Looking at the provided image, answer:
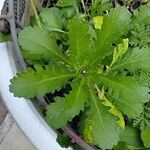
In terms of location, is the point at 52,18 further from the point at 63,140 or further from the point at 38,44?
the point at 63,140

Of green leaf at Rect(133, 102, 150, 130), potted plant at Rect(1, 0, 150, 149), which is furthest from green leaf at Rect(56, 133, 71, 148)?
green leaf at Rect(133, 102, 150, 130)

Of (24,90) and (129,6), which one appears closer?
(24,90)

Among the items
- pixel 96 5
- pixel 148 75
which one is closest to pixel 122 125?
pixel 148 75

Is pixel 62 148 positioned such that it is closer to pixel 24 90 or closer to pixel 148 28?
pixel 24 90

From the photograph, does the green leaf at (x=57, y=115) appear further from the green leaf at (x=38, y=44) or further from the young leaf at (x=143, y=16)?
the young leaf at (x=143, y=16)

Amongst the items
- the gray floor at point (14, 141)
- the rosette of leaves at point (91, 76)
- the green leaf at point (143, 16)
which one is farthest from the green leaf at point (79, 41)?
the gray floor at point (14, 141)

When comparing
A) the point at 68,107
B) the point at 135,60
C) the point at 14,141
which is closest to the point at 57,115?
the point at 68,107

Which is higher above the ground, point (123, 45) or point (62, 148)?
point (123, 45)
